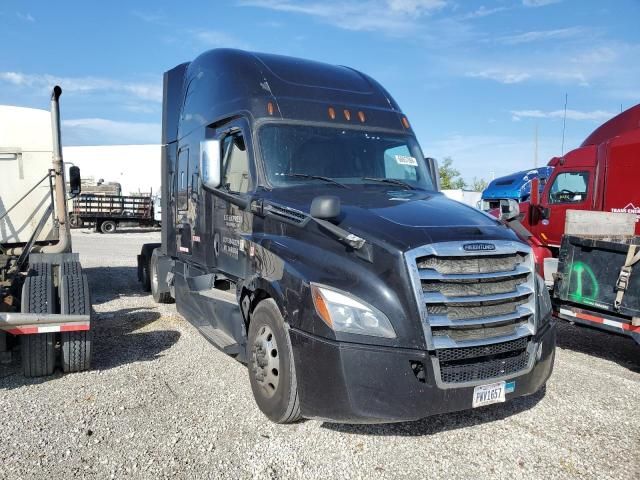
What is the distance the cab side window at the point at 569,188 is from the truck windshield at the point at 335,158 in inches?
203

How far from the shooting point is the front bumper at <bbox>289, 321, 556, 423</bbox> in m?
3.36

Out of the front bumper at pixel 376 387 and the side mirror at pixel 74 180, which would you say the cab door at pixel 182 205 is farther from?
the front bumper at pixel 376 387

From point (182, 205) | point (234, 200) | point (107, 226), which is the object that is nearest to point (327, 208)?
point (234, 200)

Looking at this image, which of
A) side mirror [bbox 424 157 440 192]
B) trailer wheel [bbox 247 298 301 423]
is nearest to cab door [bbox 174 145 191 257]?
trailer wheel [bbox 247 298 301 423]

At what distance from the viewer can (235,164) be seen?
523cm

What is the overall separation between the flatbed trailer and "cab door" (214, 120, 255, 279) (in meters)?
23.2

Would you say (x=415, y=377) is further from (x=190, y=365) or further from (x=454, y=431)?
(x=190, y=365)

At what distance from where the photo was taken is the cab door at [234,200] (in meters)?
4.94

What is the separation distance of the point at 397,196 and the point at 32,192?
18.1 feet

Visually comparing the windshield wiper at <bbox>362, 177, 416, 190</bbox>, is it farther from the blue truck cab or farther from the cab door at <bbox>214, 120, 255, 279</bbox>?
the blue truck cab

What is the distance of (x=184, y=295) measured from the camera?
264 inches

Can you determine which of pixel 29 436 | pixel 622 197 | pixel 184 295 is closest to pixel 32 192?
pixel 184 295

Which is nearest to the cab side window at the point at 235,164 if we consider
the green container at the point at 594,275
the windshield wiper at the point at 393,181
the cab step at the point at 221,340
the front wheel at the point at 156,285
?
the windshield wiper at the point at 393,181

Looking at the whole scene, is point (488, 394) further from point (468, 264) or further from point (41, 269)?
point (41, 269)
